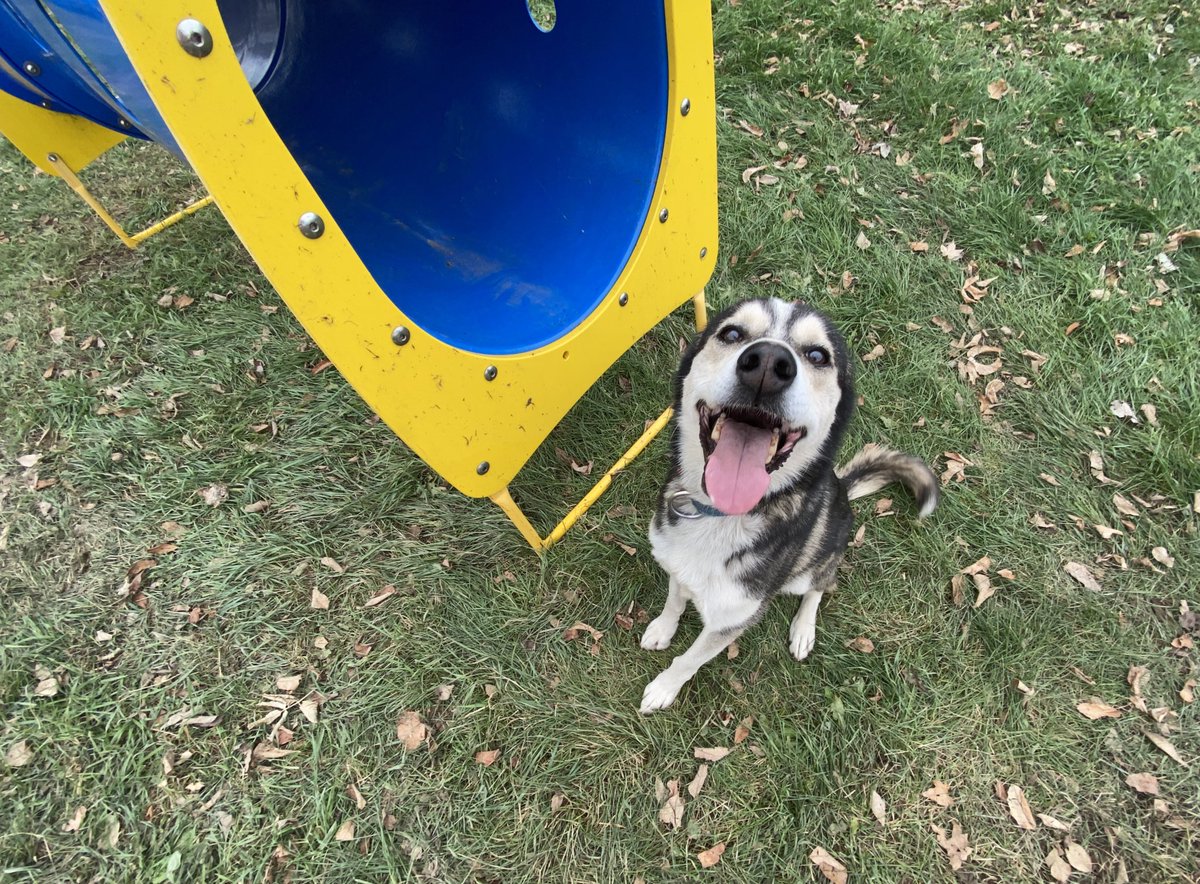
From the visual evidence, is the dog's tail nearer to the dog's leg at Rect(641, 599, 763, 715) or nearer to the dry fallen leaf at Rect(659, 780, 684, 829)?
the dog's leg at Rect(641, 599, 763, 715)

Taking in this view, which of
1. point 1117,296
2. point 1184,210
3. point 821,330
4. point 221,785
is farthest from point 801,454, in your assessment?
point 1184,210

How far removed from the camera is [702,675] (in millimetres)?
2834

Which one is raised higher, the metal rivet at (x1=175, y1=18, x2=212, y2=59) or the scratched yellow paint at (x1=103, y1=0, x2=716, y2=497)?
the metal rivet at (x1=175, y1=18, x2=212, y2=59)

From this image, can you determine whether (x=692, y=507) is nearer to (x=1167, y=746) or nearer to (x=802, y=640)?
(x=802, y=640)

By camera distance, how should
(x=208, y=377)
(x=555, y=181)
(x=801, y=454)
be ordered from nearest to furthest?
(x=801, y=454) → (x=555, y=181) → (x=208, y=377)

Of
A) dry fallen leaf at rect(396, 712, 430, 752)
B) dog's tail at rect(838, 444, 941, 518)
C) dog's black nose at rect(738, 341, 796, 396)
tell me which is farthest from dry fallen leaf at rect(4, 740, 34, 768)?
dog's tail at rect(838, 444, 941, 518)

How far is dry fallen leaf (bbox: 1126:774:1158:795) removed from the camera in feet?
8.53

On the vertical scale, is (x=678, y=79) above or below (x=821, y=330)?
above

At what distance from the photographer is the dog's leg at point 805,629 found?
9.43ft

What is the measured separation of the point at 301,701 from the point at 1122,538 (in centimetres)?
426

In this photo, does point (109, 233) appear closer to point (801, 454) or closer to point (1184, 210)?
point (801, 454)

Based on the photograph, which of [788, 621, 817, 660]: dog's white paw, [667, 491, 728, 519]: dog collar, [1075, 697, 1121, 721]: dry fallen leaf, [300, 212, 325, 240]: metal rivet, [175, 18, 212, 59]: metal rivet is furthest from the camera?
[788, 621, 817, 660]: dog's white paw

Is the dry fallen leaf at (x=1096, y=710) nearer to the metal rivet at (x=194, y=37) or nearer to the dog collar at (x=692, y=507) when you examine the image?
the dog collar at (x=692, y=507)

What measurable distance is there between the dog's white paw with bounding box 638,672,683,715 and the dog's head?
994mm
